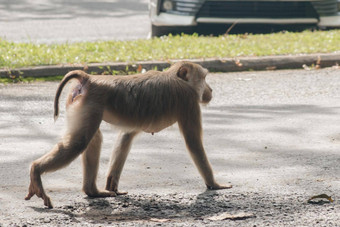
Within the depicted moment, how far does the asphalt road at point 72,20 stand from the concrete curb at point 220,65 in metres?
2.62

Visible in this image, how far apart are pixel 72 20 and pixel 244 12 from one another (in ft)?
16.2

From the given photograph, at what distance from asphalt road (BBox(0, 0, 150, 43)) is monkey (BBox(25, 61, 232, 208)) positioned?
7.18m

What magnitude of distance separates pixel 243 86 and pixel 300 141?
8.75 feet

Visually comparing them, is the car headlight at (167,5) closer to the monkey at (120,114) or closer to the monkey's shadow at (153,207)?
the monkey at (120,114)

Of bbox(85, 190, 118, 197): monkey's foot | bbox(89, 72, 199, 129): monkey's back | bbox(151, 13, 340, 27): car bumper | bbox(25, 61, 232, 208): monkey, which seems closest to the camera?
bbox(25, 61, 232, 208): monkey

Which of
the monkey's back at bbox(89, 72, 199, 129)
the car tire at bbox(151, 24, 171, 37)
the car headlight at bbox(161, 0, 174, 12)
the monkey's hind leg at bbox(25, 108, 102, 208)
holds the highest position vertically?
the monkey's back at bbox(89, 72, 199, 129)

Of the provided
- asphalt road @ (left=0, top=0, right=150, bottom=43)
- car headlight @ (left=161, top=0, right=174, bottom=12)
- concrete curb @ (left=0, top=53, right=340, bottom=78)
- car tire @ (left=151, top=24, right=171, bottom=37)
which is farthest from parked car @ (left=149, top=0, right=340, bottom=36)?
concrete curb @ (left=0, top=53, right=340, bottom=78)

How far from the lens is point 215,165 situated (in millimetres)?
6141

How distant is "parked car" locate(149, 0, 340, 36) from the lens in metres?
12.3

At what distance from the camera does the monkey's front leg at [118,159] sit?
17.9 ft

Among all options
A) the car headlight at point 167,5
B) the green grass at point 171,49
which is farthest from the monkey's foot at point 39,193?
the car headlight at point 167,5

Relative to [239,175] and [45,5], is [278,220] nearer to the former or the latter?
[239,175]

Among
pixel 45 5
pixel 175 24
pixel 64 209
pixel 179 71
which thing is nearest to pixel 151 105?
pixel 179 71

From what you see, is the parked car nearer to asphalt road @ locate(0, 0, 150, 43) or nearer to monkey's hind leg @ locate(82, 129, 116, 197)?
asphalt road @ locate(0, 0, 150, 43)
